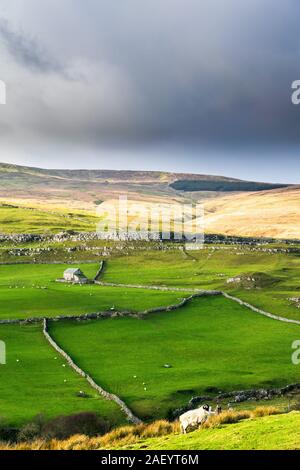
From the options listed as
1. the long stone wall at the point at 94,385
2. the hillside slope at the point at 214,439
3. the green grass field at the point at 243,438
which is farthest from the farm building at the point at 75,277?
the green grass field at the point at 243,438

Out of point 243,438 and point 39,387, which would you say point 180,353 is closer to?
point 39,387

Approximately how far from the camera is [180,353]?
221 feet

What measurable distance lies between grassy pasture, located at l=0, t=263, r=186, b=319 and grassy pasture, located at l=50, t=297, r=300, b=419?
17.1ft

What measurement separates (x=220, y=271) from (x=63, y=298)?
152 ft

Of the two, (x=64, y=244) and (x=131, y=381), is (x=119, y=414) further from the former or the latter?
(x=64, y=244)

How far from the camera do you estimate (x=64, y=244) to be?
15975 cm

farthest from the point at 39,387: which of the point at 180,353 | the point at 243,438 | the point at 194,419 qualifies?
the point at 243,438

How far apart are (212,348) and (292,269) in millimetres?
65053

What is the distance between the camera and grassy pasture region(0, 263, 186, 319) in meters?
85.0

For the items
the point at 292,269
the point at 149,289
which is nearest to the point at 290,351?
the point at 149,289

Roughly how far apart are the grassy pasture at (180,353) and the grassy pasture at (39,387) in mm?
2330

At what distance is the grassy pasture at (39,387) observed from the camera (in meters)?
47.2

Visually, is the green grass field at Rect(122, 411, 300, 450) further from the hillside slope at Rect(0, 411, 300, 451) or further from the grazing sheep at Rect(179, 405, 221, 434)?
the grazing sheep at Rect(179, 405, 221, 434)

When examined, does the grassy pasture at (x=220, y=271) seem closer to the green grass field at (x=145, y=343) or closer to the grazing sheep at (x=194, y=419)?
the green grass field at (x=145, y=343)
